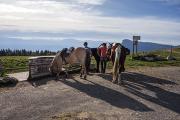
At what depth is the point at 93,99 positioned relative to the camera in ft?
63.1

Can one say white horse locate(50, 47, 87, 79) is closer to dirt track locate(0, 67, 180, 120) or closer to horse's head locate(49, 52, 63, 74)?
horse's head locate(49, 52, 63, 74)

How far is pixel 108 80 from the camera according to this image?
24609 mm

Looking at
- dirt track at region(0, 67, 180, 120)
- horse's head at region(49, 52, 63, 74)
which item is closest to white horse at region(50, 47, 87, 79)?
horse's head at region(49, 52, 63, 74)

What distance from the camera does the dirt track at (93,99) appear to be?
16.6 metres

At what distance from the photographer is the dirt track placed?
54.5 feet

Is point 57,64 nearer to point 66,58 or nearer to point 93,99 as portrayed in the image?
point 66,58

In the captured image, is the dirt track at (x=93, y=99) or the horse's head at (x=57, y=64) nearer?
the dirt track at (x=93, y=99)

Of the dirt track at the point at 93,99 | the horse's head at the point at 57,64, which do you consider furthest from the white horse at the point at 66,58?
A: the dirt track at the point at 93,99

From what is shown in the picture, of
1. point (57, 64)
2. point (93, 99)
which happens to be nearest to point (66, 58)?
point (57, 64)

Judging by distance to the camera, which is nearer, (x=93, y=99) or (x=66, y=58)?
(x=93, y=99)

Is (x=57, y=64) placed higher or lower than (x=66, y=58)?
lower

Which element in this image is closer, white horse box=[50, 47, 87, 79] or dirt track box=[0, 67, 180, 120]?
dirt track box=[0, 67, 180, 120]

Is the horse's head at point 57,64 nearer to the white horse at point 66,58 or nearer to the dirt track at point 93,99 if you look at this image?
the white horse at point 66,58

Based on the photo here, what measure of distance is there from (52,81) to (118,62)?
3917 millimetres
